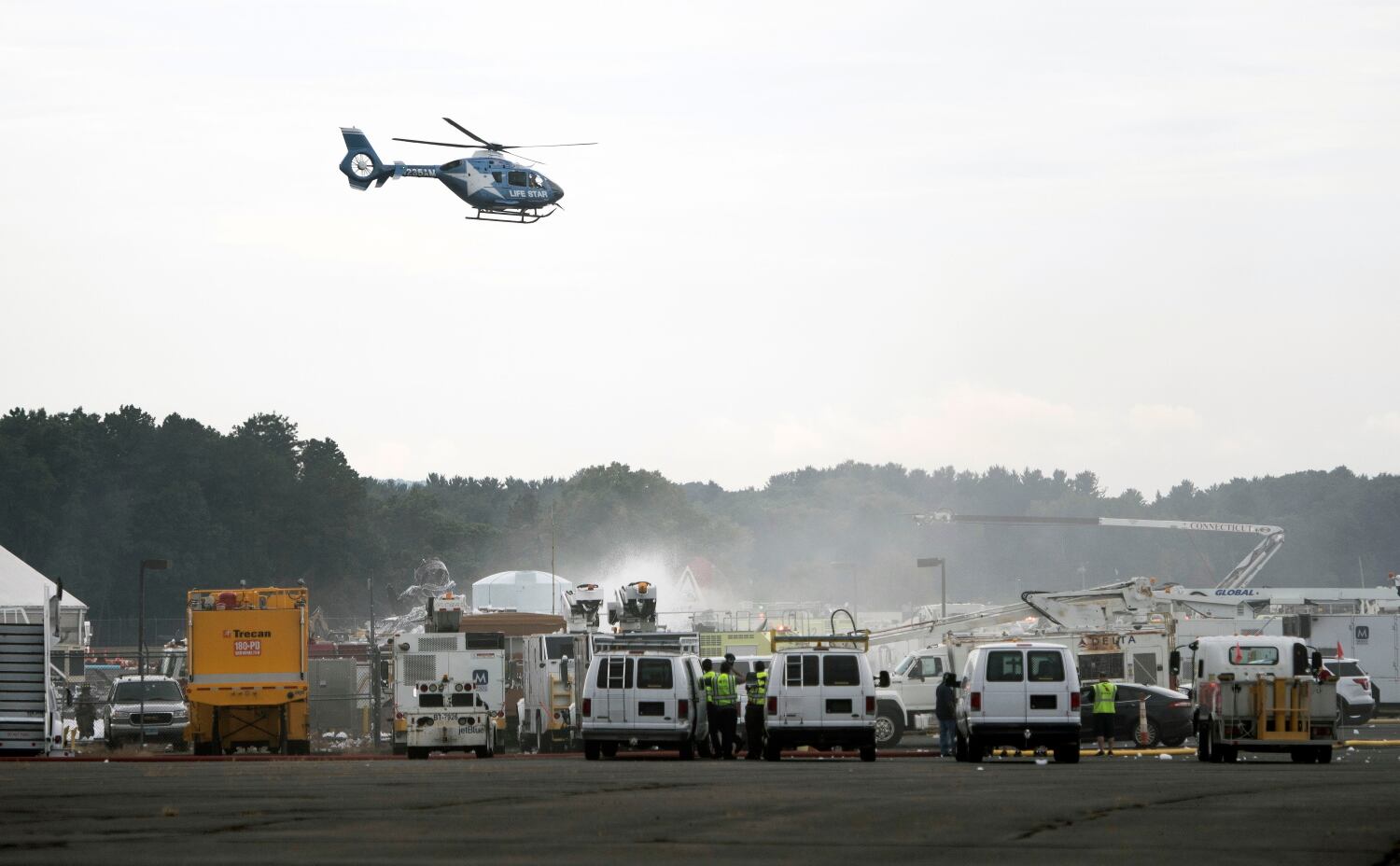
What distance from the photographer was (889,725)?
126 feet

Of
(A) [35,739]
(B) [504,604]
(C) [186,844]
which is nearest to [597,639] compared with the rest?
(A) [35,739]

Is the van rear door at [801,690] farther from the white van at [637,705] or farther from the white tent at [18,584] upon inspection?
the white tent at [18,584]

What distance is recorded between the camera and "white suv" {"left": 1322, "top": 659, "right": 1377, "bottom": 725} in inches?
1869

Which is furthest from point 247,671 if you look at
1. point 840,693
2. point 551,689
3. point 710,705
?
point 840,693

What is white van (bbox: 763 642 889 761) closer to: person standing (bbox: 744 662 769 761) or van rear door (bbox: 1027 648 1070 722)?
person standing (bbox: 744 662 769 761)

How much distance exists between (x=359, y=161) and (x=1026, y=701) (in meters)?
42.4

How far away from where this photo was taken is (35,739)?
1312 inches

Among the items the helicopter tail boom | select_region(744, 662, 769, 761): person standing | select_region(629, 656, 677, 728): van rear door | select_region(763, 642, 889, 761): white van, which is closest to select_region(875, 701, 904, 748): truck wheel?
select_region(744, 662, 769, 761): person standing

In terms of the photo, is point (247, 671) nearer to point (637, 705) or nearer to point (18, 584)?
point (637, 705)

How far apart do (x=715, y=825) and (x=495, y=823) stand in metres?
1.82

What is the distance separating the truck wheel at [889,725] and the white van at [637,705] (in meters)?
7.27

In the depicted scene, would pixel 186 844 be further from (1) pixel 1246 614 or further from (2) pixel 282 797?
(1) pixel 1246 614

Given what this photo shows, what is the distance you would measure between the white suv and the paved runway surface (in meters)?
22.5

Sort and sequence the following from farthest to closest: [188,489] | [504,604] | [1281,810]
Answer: [188,489]
[504,604]
[1281,810]
